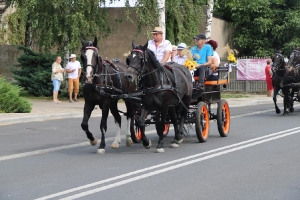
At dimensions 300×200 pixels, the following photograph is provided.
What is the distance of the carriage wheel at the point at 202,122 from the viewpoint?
45.4 feet

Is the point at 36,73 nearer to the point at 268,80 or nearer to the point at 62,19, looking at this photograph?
the point at 62,19

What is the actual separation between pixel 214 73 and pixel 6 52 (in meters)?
26.6

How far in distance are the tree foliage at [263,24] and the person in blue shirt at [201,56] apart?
24.4 m

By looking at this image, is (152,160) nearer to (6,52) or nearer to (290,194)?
(290,194)

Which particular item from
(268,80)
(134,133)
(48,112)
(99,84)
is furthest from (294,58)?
(268,80)

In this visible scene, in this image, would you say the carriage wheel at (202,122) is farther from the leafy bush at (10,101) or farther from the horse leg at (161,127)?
the leafy bush at (10,101)

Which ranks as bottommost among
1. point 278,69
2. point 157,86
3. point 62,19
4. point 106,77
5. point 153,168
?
point 153,168

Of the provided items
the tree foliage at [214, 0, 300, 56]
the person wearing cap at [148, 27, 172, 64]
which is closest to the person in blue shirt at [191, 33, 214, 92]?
the person wearing cap at [148, 27, 172, 64]

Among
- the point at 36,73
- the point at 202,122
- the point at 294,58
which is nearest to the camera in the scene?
the point at 202,122

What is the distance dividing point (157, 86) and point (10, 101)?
31.4 ft

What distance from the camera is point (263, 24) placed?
3903 cm

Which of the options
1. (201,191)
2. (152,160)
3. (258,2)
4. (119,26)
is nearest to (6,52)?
(119,26)

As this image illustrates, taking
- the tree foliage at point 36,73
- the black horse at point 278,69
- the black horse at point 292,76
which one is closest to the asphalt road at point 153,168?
the black horse at point 292,76

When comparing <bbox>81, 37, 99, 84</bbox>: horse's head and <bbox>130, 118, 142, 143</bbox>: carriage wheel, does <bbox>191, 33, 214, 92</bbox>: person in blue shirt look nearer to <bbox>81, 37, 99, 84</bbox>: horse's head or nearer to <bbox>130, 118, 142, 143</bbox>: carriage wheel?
<bbox>130, 118, 142, 143</bbox>: carriage wheel
